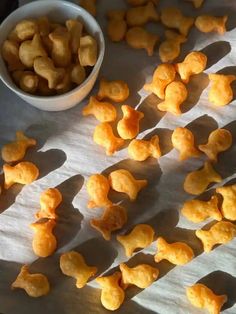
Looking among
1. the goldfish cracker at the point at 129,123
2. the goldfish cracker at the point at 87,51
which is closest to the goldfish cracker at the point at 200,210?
the goldfish cracker at the point at 129,123

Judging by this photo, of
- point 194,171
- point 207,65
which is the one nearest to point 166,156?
point 194,171

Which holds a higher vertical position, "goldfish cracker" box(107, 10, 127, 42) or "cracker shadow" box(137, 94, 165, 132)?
"goldfish cracker" box(107, 10, 127, 42)

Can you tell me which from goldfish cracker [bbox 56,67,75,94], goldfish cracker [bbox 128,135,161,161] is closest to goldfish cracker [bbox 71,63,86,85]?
goldfish cracker [bbox 56,67,75,94]

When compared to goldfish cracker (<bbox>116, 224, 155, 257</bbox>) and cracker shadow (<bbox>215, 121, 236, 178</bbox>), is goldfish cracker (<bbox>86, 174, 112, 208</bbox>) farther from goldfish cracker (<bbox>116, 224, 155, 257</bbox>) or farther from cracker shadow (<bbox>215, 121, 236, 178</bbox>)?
cracker shadow (<bbox>215, 121, 236, 178</bbox>)

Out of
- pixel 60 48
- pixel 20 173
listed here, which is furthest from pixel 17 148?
pixel 60 48

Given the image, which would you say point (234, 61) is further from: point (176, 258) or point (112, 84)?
point (176, 258)
